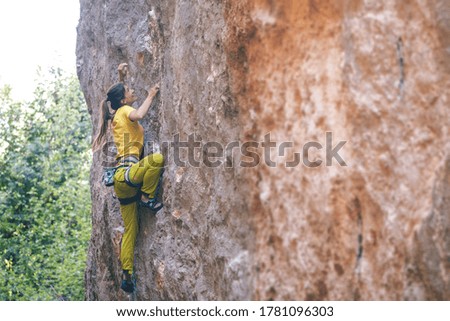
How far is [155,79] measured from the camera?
661 cm

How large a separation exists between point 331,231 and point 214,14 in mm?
2063

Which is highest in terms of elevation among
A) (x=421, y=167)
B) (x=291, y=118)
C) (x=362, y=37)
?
(x=362, y=37)

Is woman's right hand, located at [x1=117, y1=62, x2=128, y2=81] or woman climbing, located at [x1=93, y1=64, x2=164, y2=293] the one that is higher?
woman's right hand, located at [x1=117, y1=62, x2=128, y2=81]

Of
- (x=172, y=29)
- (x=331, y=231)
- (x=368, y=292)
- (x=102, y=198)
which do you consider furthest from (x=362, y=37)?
(x=102, y=198)

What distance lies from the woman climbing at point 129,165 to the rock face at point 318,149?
0.72m

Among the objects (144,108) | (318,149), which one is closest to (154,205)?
(144,108)

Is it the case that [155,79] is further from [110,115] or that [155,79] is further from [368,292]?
[368,292]

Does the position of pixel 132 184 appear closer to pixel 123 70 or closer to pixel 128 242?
pixel 128 242

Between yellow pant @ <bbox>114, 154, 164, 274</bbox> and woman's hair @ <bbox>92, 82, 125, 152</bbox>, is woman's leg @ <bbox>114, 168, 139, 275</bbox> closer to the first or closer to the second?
yellow pant @ <bbox>114, 154, 164, 274</bbox>

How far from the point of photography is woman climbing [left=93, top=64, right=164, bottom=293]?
6.22 metres

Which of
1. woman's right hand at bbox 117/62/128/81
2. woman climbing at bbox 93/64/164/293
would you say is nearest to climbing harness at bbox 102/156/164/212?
woman climbing at bbox 93/64/164/293

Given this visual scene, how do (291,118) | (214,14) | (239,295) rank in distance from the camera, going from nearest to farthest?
1. (291,118)
2. (239,295)
3. (214,14)

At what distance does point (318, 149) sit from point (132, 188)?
286cm

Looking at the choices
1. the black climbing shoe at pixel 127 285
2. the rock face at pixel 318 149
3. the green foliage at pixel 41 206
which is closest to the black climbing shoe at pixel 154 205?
the rock face at pixel 318 149
